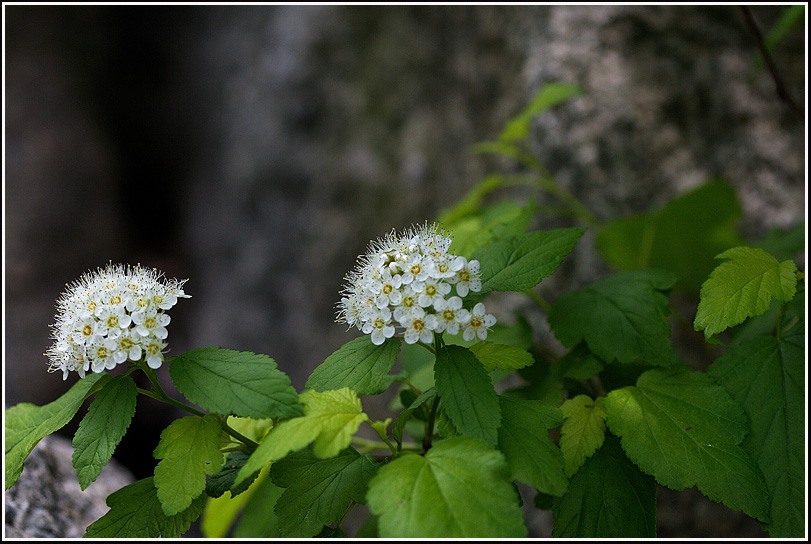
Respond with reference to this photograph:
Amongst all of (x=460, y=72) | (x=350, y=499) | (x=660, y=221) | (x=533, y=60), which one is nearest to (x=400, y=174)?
(x=460, y=72)

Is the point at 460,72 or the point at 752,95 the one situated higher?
the point at 460,72

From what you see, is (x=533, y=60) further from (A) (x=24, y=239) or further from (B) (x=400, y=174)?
(A) (x=24, y=239)

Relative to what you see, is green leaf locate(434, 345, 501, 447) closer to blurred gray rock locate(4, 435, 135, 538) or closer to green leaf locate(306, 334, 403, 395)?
green leaf locate(306, 334, 403, 395)

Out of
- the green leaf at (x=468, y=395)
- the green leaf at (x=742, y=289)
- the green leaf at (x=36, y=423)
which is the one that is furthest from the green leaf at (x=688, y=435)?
the green leaf at (x=36, y=423)

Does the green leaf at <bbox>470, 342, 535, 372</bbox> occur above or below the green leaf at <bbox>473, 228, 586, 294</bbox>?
below

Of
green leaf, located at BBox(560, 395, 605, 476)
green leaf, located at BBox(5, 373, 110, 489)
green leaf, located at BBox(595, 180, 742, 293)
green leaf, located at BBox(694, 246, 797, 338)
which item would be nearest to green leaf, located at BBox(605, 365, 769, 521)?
green leaf, located at BBox(560, 395, 605, 476)

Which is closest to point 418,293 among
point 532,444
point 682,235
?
point 532,444

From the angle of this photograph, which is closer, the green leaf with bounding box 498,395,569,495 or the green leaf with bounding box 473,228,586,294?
the green leaf with bounding box 498,395,569,495
